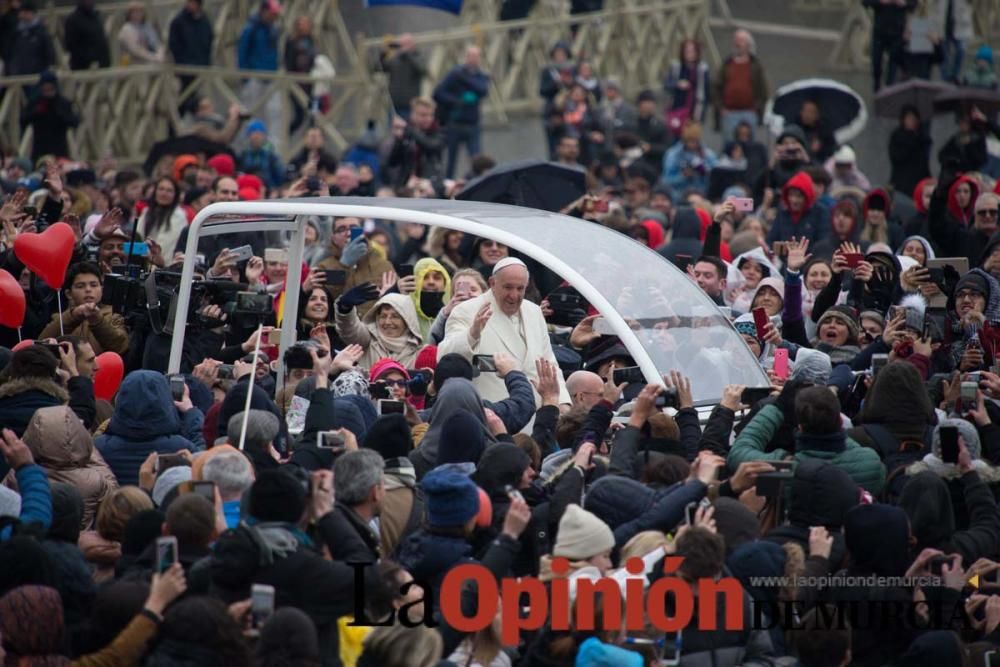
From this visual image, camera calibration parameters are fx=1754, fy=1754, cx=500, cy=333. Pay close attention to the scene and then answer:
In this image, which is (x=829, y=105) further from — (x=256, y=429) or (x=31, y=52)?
(x=256, y=429)

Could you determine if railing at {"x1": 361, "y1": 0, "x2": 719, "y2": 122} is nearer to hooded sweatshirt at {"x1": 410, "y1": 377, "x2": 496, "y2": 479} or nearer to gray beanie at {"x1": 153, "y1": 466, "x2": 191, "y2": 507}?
hooded sweatshirt at {"x1": 410, "y1": 377, "x2": 496, "y2": 479}

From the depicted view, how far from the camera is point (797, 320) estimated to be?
404 inches

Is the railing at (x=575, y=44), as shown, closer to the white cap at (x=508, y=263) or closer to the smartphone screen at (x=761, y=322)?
the smartphone screen at (x=761, y=322)

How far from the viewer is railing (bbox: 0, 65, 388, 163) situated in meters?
19.7

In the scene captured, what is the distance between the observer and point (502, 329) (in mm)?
9344

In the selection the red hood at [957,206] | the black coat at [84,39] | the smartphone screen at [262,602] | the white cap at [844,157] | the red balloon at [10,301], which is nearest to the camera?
the smartphone screen at [262,602]

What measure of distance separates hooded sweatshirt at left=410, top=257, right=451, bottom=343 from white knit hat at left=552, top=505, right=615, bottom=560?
383 centimetres

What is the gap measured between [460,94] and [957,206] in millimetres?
7480

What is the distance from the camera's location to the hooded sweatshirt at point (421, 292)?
10.5m

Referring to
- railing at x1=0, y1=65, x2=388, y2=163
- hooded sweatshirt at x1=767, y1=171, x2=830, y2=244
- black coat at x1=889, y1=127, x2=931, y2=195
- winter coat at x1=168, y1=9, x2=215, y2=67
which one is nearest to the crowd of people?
hooded sweatshirt at x1=767, y1=171, x2=830, y2=244

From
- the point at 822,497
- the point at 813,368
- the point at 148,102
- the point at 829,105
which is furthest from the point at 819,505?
the point at 148,102

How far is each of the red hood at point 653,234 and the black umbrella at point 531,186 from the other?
0.69 metres

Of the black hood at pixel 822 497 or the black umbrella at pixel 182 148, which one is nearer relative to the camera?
the black hood at pixel 822 497

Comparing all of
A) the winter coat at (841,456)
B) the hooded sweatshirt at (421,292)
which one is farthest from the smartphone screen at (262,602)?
the hooded sweatshirt at (421,292)
